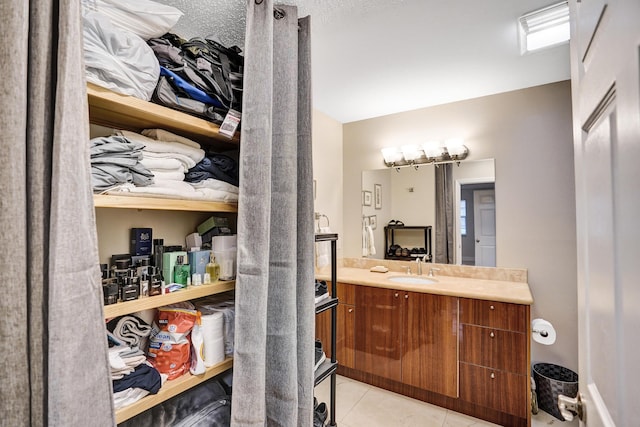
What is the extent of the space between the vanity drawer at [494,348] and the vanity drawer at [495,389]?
1.8 inches

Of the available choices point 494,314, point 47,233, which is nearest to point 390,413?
point 494,314

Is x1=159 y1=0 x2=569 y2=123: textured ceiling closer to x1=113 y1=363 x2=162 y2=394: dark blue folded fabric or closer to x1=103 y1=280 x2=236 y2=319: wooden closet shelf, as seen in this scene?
x1=103 y1=280 x2=236 y2=319: wooden closet shelf

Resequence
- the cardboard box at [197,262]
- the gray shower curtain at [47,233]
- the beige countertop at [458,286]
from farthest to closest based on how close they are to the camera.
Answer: the beige countertop at [458,286], the cardboard box at [197,262], the gray shower curtain at [47,233]

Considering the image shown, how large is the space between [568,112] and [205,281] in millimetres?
2826

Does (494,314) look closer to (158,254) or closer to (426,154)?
(426,154)

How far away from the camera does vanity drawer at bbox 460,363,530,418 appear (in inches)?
73.3

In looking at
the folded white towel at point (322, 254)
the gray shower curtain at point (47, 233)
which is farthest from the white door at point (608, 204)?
the folded white towel at point (322, 254)

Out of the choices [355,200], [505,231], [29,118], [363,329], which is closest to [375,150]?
[355,200]

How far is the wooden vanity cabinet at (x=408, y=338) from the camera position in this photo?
2.09 meters

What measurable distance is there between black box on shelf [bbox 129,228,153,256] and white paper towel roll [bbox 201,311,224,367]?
37 cm

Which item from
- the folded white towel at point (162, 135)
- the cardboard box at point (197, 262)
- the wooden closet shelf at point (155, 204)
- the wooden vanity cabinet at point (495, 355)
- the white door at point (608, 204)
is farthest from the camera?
the wooden vanity cabinet at point (495, 355)

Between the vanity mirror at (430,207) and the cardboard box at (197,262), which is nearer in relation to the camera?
the cardboard box at (197,262)

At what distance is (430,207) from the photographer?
286 centimetres

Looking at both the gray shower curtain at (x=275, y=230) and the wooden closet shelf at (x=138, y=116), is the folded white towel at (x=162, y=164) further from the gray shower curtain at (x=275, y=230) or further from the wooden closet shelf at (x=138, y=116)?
the gray shower curtain at (x=275, y=230)
